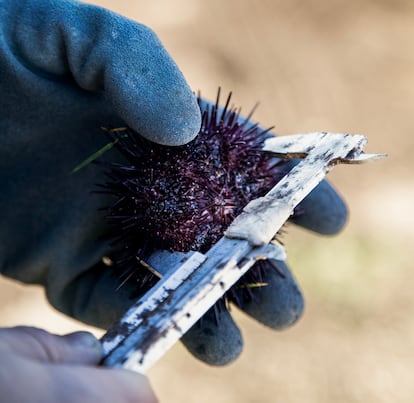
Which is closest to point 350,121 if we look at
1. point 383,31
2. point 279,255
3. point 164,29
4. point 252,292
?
point 383,31

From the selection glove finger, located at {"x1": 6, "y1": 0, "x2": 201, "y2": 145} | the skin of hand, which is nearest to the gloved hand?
glove finger, located at {"x1": 6, "y1": 0, "x2": 201, "y2": 145}

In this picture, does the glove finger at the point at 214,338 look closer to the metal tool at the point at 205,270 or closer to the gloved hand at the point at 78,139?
the gloved hand at the point at 78,139

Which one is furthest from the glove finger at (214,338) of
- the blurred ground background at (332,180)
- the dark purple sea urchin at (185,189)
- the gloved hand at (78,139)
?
the blurred ground background at (332,180)

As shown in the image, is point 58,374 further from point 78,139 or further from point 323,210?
point 323,210

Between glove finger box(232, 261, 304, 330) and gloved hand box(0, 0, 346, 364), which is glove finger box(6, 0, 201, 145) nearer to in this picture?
gloved hand box(0, 0, 346, 364)

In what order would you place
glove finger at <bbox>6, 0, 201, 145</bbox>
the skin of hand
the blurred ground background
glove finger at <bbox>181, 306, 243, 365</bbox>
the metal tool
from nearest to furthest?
the skin of hand, the metal tool, glove finger at <bbox>6, 0, 201, 145</bbox>, glove finger at <bbox>181, 306, 243, 365</bbox>, the blurred ground background

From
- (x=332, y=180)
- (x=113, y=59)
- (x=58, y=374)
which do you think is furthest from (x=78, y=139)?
(x=332, y=180)
